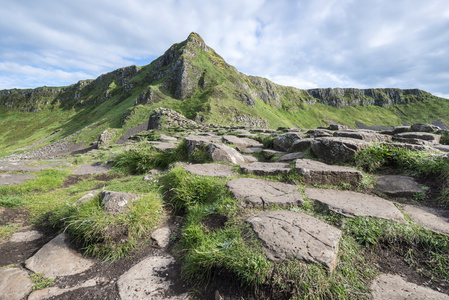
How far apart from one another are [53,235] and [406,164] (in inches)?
314

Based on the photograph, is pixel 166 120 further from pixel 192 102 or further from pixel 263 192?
pixel 192 102

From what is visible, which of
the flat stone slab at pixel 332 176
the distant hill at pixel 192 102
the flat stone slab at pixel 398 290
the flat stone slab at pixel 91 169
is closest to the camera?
the flat stone slab at pixel 398 290

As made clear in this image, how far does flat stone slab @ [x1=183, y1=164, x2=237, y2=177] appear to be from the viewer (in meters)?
5.05

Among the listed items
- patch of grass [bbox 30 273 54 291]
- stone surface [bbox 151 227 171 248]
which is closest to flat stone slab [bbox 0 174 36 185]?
patch of grass [bbox 30 273 54 291]

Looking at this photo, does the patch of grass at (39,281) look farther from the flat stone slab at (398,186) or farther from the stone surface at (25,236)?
the flat stone slab at (398,186)

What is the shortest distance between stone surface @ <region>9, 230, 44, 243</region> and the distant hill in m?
35.2

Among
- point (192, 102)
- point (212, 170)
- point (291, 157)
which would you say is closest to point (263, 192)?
point (212, 170)

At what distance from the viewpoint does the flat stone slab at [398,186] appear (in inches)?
154

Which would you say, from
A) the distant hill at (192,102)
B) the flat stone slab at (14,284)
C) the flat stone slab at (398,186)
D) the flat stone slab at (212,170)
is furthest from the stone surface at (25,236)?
the distant hill at (192,102)

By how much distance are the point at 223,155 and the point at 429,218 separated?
4.84m

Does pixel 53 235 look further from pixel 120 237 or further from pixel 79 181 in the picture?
pixel 79 181

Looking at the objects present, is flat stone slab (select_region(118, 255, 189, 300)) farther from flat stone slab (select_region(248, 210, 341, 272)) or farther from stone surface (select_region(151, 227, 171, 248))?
flat stone slab (select_region(248, 210, 341, 272))

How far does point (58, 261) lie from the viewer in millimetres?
2779

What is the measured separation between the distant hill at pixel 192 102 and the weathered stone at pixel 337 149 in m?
36.4
